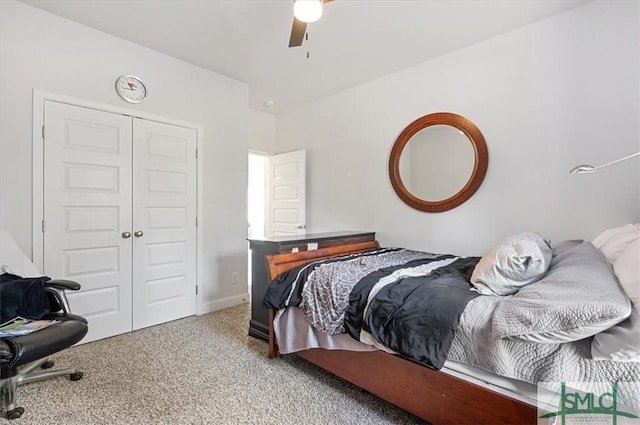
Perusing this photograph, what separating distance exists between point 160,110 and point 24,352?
2.32 metres

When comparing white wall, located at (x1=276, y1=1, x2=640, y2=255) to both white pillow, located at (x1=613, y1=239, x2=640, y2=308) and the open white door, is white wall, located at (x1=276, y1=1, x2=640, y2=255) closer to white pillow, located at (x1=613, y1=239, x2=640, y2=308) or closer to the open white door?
the open white door

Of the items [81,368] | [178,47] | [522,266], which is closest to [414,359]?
[522,266]

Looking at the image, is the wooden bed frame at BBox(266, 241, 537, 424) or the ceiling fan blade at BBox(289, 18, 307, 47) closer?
the wooden bed frame at BBox(266, 241, 537, 424)

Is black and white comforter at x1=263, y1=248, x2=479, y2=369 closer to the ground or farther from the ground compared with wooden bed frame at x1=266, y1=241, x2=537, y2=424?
farther from the ground

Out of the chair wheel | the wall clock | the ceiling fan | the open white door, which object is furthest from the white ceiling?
the chair wheel

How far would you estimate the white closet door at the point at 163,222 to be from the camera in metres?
2.98

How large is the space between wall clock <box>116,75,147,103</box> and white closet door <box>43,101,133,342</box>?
21 cm

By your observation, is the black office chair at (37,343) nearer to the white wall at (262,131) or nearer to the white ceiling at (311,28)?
the white ceiling at (311,28)

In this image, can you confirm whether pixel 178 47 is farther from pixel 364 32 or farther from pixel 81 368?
pixel 81 368

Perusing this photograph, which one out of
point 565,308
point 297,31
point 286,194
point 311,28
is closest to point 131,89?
point 311,28

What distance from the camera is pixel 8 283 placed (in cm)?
197

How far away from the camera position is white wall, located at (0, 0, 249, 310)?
7.66 ft

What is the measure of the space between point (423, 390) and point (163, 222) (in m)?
2.75

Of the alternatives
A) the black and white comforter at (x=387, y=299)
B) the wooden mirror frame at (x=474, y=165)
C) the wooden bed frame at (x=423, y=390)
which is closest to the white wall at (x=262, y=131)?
the wooden mirror frame at (x=474, y=165)
